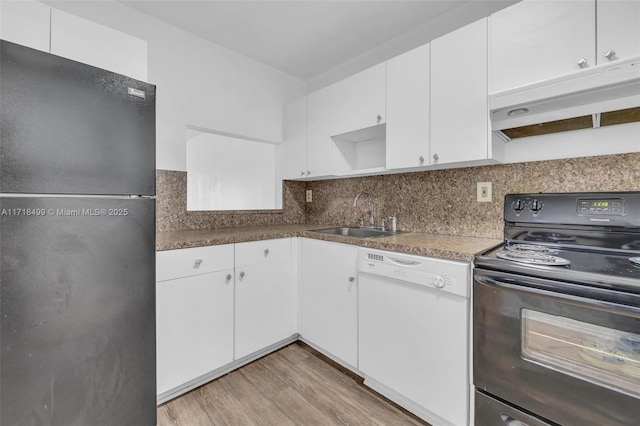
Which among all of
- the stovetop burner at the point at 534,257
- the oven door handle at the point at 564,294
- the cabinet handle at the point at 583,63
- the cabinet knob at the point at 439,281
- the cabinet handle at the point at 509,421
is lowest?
the cabinet handle at the point at 509,421

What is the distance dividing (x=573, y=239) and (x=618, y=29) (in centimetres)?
90

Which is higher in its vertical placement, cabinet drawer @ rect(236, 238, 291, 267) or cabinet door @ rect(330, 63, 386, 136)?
cabinet door @ rect(330, 63, 386, 136)

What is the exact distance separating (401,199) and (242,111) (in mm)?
1602

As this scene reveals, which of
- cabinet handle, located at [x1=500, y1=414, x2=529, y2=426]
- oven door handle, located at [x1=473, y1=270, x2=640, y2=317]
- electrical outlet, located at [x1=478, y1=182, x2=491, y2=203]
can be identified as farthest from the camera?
electrical outlet, located at [x1=478, y1=182, x2=491, y2=203]

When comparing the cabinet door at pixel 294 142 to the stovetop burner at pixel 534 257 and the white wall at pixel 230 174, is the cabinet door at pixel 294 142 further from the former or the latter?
the stovetop burner at pixel 534 257

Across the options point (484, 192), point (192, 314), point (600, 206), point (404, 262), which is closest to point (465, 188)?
point (484, 192)

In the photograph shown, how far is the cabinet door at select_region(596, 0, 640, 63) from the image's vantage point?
108cm

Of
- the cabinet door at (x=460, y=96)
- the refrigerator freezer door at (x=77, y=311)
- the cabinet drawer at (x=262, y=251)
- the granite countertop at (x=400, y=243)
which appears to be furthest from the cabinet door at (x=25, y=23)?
the cabinet door at (x=460, y=96)

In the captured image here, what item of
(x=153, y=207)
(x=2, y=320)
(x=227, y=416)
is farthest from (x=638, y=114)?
(x=2, y=320)

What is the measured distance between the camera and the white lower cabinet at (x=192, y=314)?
153cm

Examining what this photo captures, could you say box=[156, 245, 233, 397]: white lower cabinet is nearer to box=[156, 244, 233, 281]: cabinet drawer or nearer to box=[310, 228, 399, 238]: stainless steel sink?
box=[156, 244, 233, 281]: cabinet drawer

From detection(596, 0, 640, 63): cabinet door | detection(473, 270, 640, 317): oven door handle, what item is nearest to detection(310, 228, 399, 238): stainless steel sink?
detection(473, 270, 640, 317): oven door handle

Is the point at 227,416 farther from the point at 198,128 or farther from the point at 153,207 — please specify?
the point at 198,128

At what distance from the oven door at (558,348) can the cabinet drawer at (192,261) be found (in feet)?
4.63
